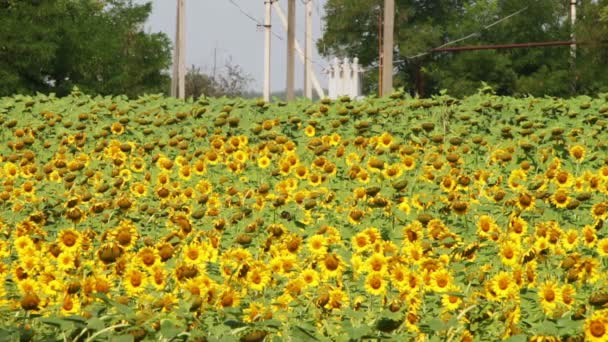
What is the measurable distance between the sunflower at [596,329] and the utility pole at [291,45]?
23703mm

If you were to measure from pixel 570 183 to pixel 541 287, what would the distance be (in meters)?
2.67

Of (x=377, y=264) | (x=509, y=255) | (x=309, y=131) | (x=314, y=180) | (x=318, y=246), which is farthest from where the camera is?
(x=309, y=131)

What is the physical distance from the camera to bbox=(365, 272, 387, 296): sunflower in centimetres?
418

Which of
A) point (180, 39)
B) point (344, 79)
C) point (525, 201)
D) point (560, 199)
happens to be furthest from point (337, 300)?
point (344, 79)

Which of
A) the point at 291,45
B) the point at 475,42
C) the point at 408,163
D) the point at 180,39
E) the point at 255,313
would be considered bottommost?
the point at 255,313

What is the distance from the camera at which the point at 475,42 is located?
57.4 metres

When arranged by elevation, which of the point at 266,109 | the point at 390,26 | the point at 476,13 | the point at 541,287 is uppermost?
the point at 476,13

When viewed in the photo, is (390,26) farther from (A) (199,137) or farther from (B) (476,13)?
(B) (476,13)

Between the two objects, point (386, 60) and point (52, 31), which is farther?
point (52, 31)

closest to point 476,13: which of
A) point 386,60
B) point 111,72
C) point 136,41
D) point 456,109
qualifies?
point 136,41

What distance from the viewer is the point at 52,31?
3272 cm

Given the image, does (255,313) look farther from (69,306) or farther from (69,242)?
(69,242)

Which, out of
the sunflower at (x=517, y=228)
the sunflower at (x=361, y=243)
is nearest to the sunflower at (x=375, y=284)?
the sunflower at (x=361, y=243)

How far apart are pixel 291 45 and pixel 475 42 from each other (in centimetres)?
3171
